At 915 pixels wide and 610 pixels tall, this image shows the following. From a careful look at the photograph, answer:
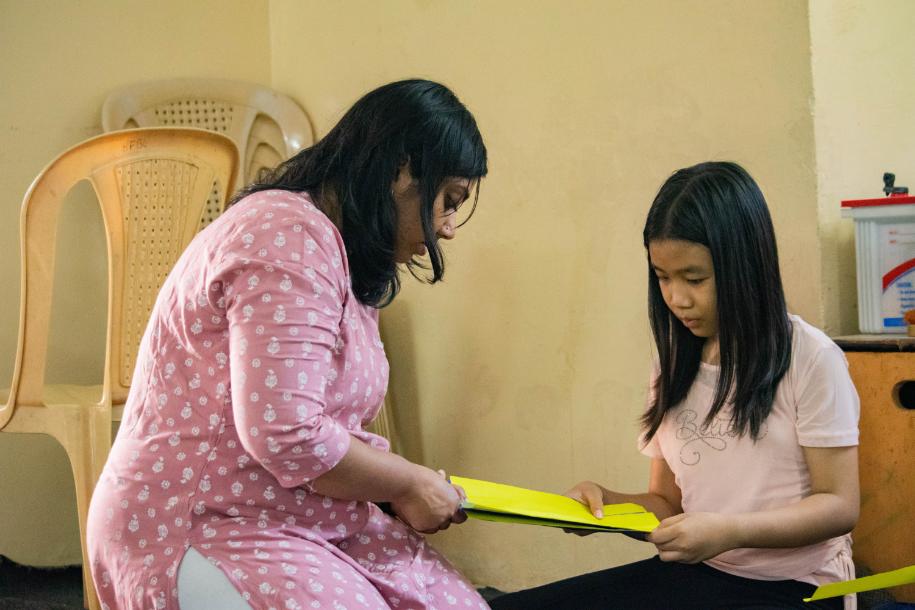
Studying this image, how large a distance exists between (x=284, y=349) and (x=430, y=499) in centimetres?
27

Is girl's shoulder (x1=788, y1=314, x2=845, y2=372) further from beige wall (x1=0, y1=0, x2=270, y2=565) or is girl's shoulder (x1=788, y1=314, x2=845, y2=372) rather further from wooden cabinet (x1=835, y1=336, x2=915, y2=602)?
beige wall (x1=0, y1=0, x2=270, y2=565)

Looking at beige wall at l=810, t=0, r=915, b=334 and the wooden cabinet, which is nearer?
the wooden cabinet

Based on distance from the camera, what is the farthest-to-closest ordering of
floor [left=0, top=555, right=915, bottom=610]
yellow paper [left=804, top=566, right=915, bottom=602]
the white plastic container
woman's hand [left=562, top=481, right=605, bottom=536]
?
floor [left=0, top=555, right=915, bottom=610] < the white plastic container < woman's hand [left=562, top=481, right=605, bottom=536] < yellow paper [left=804, top=566, right=915, bottom=602]

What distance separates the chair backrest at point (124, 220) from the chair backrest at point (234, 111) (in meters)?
0.54

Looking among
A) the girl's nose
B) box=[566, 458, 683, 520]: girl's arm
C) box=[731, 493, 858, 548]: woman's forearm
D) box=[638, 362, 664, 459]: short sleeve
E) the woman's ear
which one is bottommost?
box=[566, 458, 683, 520]: girl's arm

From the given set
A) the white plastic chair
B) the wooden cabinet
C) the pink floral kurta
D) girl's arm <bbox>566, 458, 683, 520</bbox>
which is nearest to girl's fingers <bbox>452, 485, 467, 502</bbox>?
the pink floral kurta

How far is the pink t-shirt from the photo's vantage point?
117 cm

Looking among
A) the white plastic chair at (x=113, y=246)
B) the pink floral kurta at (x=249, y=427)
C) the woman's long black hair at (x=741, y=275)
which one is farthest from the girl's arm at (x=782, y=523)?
the white plastic chair at (x=113, y=246)

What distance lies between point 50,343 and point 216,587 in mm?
1810

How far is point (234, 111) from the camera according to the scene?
2.70m

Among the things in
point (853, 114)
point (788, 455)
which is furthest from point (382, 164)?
point (853, 114)

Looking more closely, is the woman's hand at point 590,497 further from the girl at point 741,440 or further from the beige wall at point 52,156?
the beige wall at point 52,156

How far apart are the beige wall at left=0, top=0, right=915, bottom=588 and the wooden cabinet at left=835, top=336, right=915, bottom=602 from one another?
16cm

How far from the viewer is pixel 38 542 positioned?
2.60m
